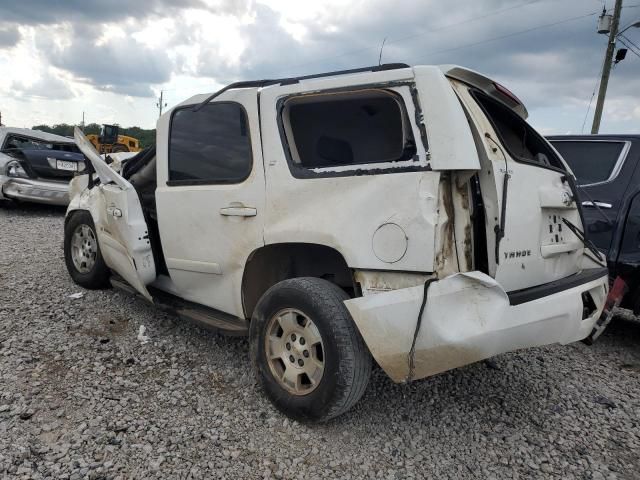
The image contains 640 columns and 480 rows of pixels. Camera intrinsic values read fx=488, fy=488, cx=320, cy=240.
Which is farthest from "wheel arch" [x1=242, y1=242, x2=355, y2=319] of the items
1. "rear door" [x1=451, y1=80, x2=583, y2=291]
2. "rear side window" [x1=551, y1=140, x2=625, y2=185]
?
"rear side window" [x1=551, y1=140, x2=625, y2=185]

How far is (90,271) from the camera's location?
4.51m

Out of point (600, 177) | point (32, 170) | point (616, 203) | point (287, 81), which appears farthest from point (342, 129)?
point (32, 170)

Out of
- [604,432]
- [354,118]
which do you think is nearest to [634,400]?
[604,432]

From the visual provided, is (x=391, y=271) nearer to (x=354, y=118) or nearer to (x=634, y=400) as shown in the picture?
(x=354, y=118)

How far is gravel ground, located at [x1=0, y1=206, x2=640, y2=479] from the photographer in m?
2.38

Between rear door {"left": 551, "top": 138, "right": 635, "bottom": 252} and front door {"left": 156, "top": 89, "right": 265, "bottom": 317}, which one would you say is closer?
front door {"left": 156, "top": 89, "right": 265, "bottom": 317}

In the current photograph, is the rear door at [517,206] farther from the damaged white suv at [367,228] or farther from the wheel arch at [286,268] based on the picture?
the wheel arch at [286,268]

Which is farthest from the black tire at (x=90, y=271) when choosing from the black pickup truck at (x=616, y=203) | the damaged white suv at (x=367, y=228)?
the black pickup truck at (x=616, y=203)

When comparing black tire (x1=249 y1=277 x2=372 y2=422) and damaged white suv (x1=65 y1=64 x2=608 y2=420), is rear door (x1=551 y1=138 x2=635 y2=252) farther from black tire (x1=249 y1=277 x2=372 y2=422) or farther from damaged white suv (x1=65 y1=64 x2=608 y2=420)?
black tire (x1=249 y1=277 x2=372 y2=422)

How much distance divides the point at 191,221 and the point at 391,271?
4.99 ft

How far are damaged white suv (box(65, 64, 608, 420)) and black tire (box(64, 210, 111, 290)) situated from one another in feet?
3.35

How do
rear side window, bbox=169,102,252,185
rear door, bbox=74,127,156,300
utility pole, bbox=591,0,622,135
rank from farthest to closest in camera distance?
utility pole, bbox=591,0,622,135, rear door, bbox=74,127,156,300, rear side window, bbox=169,102,252,185

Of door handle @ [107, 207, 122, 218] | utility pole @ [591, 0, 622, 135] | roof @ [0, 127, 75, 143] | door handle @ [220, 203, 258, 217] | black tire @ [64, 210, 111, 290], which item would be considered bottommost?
black tire @ [64, 210, 111, 290]

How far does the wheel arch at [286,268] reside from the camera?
2998 millimetres
